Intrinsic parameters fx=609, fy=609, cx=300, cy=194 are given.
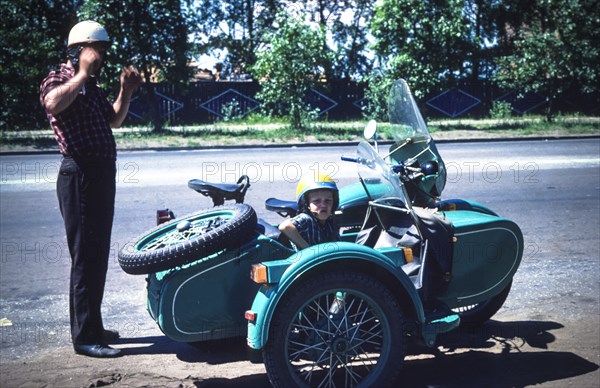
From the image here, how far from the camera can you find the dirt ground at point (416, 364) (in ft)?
12.1

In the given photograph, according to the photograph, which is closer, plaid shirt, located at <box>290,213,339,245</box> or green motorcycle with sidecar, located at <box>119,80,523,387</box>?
green motorcycle with sidecar, located at <box>119,80,523,387</box>

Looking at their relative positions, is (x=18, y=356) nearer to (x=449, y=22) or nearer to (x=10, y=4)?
(x=10, y=4)

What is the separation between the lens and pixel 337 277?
330cm

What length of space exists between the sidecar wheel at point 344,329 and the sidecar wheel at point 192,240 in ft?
1.73

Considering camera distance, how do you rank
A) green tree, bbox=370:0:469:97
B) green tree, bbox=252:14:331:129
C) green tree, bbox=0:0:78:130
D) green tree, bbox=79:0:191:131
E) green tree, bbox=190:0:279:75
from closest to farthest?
green tree, bbox=0:0:78:130
green tree, bbox=79:0:191:131
green tree, bbox=252:14:331:129
green tree, bbox=370:0:469:97
green tree, bbox=190:0:279:75

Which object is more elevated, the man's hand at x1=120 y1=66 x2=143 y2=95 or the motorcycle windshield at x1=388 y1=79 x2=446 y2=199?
the man's hand at x1=120 y1=66 x2=143 y2=95

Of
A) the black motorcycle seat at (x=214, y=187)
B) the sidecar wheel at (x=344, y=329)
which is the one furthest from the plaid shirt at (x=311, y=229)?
the black motorcycle seat at (x=214, y=187)

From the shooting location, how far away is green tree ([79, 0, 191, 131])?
744 inches

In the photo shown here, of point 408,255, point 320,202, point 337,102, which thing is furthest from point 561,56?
point 320,202

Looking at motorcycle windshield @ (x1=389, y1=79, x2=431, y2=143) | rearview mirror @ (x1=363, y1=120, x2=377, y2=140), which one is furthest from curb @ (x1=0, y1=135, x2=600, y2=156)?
rearview mirror @ (x1=363, y1=120, x2=377, y2=140)

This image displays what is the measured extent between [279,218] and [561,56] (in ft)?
57.7

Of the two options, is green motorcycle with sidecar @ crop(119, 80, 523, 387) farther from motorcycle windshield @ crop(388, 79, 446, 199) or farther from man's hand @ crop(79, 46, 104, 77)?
man's hand @ crop(79, 46, 104, 77)

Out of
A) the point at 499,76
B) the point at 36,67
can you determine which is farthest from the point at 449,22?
the point at 36,67

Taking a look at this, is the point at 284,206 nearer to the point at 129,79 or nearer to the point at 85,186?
the point at 85,186
